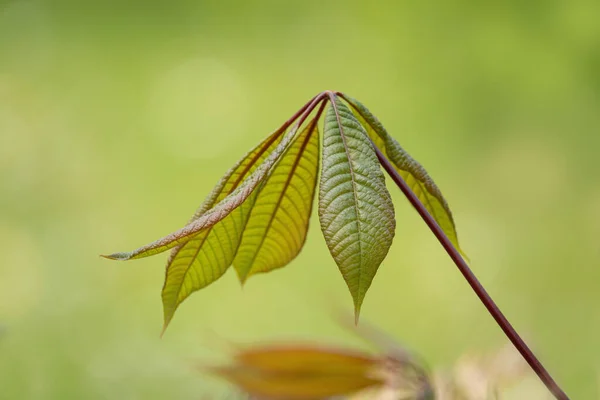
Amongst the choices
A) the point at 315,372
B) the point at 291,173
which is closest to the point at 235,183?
the point at 291,173

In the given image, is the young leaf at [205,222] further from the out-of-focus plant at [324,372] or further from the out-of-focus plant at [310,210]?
the out-of-focus plant at [324,372]

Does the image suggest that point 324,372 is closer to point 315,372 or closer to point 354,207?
point 315,372

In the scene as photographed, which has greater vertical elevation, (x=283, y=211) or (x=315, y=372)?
(x=283, y=211)

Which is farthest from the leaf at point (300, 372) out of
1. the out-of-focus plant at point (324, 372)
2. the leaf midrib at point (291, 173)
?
the leaf midrib at point (291, 173)

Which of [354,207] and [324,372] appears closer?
[354,207]

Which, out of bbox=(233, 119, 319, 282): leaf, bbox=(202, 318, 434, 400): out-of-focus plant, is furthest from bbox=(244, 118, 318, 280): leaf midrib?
bbox=(202, 318, 434, 400): out-of-focus plant

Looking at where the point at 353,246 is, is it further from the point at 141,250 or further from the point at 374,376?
the point at 374,376
